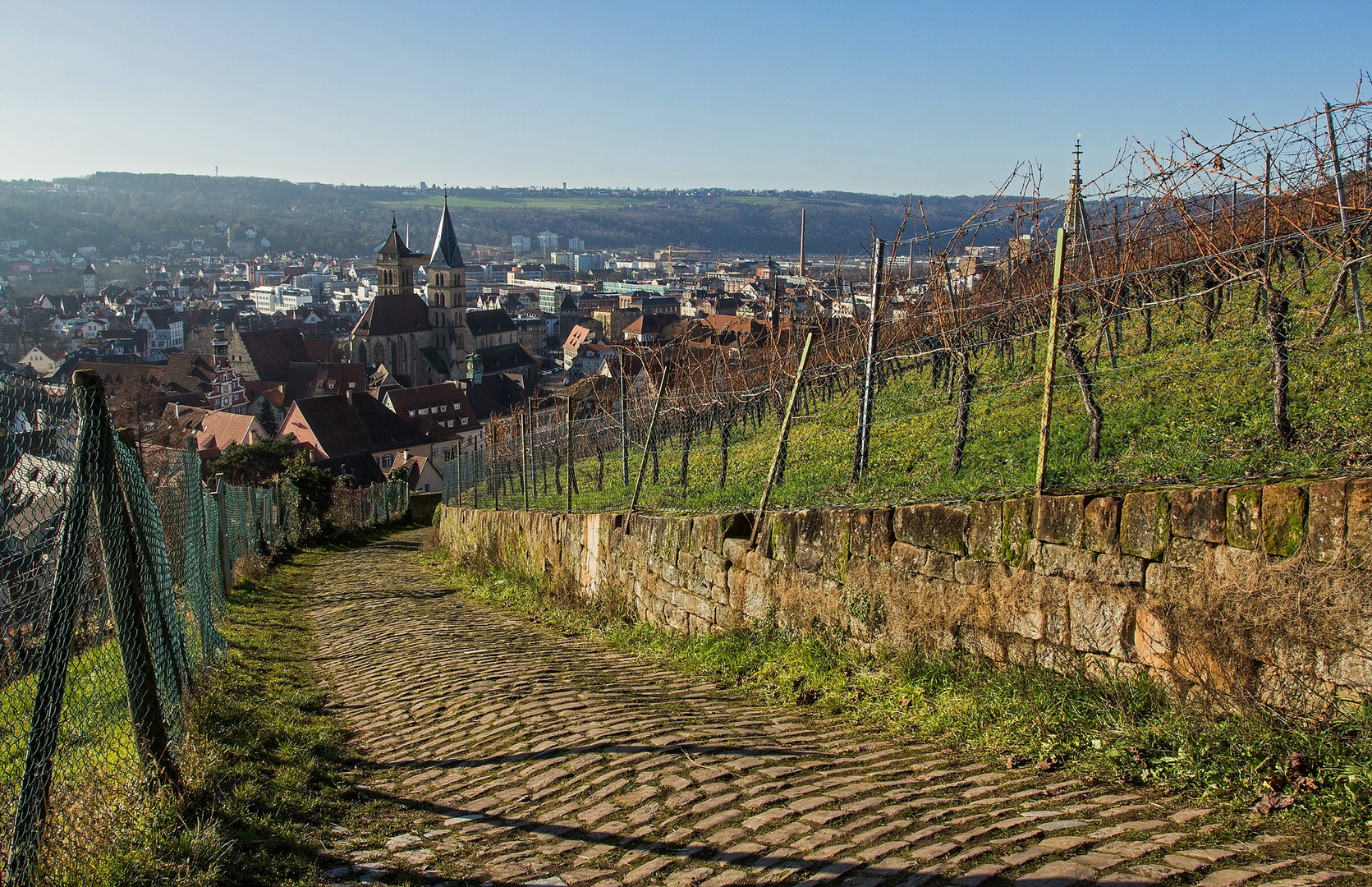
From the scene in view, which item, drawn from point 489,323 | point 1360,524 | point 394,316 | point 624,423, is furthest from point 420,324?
point 1360,524

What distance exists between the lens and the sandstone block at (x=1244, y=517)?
3912mm

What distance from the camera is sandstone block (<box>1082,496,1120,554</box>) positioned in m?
4.43

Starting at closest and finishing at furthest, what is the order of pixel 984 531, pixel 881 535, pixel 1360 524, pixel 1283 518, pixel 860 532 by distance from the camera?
pixel 1360 524, pixel 1283 518, pixel 984 531, pixel 881 535, pixel 860 532

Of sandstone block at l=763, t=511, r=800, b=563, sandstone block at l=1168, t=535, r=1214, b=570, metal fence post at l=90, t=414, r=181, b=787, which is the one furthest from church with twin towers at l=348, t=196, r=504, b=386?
sandstone block at l=1168, t=535, r=1214, b=570

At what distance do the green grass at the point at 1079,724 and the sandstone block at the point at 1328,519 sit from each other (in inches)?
23.4

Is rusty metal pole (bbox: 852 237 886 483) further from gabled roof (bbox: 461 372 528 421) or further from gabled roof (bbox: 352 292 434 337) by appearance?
gabled roof (bbox: 352 292 434 337)

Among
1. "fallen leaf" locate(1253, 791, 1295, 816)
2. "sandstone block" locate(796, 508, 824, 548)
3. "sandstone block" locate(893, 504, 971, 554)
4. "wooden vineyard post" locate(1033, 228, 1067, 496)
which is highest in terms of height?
"wooden vineyard post" locate(1033, 228, 1067, 496)

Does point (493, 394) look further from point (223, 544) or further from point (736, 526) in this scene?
point (736, 526)

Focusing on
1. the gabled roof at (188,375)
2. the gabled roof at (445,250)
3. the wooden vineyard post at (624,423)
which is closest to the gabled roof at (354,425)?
the gabled roof at (188,375)

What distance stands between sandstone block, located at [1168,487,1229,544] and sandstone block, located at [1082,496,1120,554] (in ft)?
0.89

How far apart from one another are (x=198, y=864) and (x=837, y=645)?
3.70m

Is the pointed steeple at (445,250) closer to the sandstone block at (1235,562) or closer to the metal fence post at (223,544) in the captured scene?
the metal fence post at (223,544)

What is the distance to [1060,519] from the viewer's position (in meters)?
4.68

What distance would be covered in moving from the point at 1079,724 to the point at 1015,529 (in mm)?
1046
